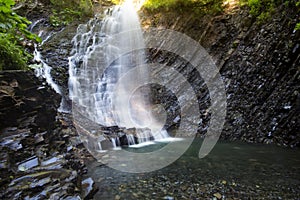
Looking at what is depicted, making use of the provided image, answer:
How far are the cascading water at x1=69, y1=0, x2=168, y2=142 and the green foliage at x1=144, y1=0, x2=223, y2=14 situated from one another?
1.89m

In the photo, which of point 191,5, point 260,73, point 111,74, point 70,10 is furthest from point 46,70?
point 260,73

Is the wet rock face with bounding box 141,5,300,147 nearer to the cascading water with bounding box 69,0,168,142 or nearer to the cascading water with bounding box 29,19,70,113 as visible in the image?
the cascading water with bounding box 69,0,168,142

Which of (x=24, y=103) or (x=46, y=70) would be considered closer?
(x=24, y=103)

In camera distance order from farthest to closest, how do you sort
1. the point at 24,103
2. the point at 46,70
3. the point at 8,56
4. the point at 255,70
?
the point at 46,70, the point at 255,70, the point at 8,56, the point at 24,103

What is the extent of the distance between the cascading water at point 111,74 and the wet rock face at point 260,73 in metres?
2.99

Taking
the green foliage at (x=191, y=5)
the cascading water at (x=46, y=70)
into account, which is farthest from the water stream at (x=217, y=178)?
the green foliage at (x=191, y=5)

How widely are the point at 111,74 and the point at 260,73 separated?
23.5ft

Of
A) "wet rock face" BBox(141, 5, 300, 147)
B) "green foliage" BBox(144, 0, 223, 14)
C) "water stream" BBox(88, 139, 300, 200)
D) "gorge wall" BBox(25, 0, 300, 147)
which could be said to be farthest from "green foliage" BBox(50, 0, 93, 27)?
"water stream" BBox(88, 139, 300, 200)

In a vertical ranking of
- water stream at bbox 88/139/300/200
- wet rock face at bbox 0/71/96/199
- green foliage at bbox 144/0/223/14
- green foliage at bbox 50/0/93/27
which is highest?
green foliage at bbox 50/0/93/27

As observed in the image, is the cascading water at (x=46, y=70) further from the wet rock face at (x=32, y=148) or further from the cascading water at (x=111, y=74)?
the wet rock face at (x=32, y=148)

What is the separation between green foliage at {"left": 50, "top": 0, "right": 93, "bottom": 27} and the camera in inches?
604

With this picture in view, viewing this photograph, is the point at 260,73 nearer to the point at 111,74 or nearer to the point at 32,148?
the point at 32,148

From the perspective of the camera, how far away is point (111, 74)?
474 inches

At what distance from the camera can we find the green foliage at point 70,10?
15332mm
